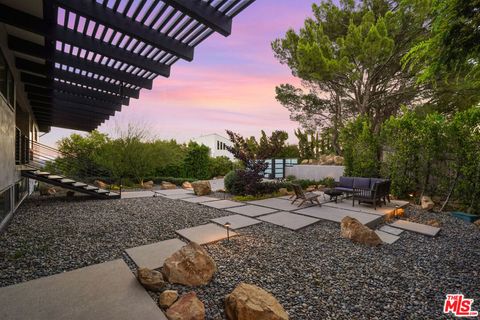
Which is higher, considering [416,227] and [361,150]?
[361,150]

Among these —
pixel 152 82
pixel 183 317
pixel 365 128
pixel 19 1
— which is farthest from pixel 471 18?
pixel 365 128

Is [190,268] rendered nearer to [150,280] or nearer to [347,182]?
[150,280]

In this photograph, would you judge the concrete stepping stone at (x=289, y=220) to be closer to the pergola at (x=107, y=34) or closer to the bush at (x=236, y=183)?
the bush at (x=236, y=183)

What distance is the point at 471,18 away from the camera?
228 cm

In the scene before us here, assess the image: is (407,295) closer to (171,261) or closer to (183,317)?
(183,317)

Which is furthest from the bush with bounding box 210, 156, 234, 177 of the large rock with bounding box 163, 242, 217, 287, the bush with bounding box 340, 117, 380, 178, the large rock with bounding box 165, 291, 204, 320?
the large rock with bounding box 165, 291, 204, 320

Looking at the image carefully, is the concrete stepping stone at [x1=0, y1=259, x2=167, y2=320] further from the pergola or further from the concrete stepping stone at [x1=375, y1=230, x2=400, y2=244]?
the concrete stepping stone at [x1=375, y1=230, x2=400, y2=244]

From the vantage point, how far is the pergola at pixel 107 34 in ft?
11.7

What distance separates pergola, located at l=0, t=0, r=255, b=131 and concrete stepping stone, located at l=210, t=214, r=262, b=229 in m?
3.72

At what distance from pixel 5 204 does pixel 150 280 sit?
450cm

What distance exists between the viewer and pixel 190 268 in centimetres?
255

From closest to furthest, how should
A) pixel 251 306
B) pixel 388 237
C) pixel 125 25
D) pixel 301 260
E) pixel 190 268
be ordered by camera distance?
pixel 251 306
pixel 190 268
pixel 301 260
pixel 125 25
pixel 388 237

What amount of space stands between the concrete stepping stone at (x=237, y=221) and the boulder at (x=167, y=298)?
251cm

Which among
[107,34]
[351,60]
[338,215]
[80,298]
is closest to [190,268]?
[80,298]
